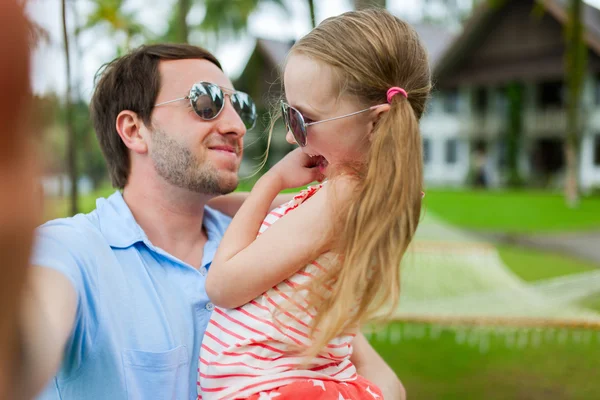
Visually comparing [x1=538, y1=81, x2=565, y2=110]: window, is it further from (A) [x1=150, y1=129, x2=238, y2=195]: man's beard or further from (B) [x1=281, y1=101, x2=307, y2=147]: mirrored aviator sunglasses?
(B) [x1=281, y1=101, x2=307, y2=147]: mirrored aviator sunglasses

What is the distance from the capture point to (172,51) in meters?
2.43

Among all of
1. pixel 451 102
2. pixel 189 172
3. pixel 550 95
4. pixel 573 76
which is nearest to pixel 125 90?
pixel 189 172

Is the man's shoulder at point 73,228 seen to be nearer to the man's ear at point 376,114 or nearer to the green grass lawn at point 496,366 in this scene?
the man's ear at point 376,114

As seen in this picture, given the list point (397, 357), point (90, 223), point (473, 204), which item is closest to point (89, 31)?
point (473, 204)

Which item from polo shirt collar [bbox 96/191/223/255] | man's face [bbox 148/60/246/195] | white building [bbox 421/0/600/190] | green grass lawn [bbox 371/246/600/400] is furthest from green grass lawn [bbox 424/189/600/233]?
polo shirt collar [bbox 96/191/223/255]

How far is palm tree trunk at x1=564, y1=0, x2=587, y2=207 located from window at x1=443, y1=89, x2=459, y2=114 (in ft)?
45.2

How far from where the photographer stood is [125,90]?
244cm

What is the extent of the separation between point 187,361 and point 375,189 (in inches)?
30.4

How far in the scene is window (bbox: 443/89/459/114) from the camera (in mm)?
32812

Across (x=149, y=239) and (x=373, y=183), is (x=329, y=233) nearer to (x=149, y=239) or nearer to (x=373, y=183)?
(x=373, y=183)

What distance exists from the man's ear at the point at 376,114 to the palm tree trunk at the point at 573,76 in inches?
321

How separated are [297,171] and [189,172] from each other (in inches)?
19.3

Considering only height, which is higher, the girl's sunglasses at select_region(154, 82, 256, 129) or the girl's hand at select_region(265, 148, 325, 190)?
the girl's sunglasses at select_region(154, 82, 256, 129)

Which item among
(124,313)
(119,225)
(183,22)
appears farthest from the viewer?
(183,22)
